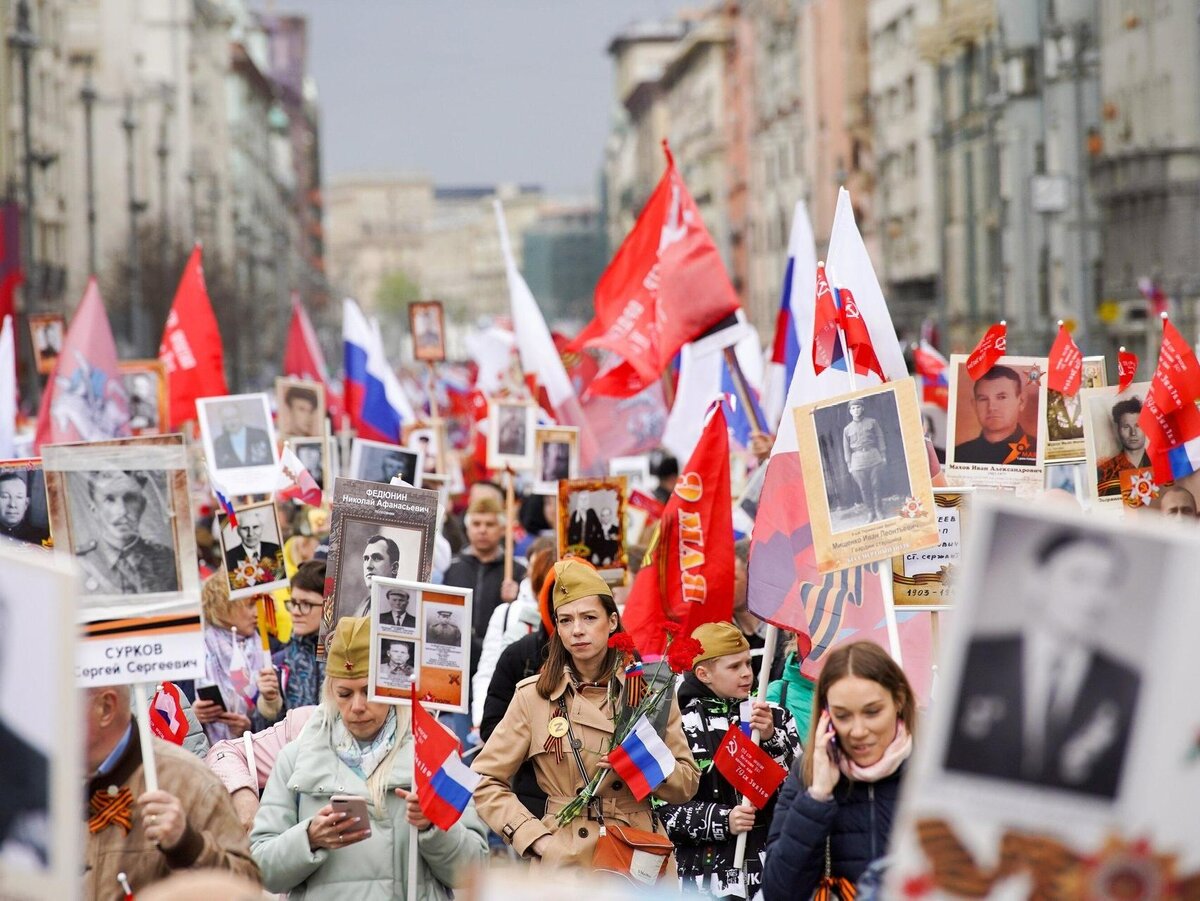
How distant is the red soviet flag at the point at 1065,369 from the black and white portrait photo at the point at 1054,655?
665 cm

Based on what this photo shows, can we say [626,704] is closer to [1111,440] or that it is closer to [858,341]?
[858,341]

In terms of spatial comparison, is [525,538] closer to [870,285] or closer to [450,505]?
[450,505]

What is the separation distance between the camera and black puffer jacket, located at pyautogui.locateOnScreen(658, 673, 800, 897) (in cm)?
685

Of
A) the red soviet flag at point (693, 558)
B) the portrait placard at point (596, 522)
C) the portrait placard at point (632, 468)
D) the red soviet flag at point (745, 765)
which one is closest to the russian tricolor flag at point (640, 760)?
the red soviet flag at point (745, 765)

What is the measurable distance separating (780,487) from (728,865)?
4.51 feet

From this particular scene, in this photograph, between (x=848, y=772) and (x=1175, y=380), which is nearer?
(x=848, y=772)

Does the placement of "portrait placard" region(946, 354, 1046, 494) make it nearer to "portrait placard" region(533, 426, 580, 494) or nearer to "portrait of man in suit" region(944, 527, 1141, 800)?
"portrait placard" region(533, 426, 580, 494)

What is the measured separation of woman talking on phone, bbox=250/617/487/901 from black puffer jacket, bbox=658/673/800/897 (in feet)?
3.22

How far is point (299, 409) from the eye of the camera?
49.5ft

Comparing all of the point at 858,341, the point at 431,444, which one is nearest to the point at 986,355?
the point at 858,341

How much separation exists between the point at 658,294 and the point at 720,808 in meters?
6.17

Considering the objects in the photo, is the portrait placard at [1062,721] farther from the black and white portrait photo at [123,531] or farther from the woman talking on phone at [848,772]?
the black and white portrait photo at [123,531]

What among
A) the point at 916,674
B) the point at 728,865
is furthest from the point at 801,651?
the point at 728,865

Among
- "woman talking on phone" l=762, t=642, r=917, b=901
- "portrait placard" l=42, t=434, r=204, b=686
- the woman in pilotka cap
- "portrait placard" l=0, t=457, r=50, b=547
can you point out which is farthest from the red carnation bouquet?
"portrait placard" l=0, t=457, r=50, b=547
